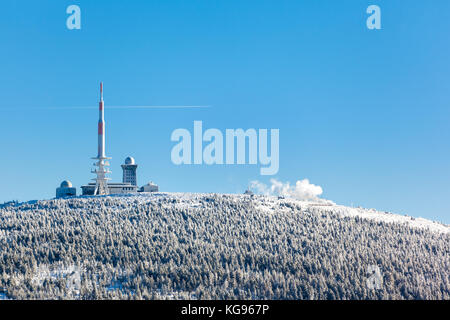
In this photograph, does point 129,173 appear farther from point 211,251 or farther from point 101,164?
point 211,251

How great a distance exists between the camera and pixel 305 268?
1740 inches

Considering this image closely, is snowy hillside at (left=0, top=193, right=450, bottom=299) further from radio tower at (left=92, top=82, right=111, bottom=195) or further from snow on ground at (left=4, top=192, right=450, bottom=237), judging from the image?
radio tower at (left=92, top=82, right=111, bottom=195)

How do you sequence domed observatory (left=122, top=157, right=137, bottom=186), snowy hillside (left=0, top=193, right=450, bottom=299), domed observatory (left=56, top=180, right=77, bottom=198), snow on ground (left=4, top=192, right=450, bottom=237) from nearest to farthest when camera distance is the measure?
snowy hillside (left=0, top=193, right=450, bottom=299) < snow on ground (left=4, top=192, right=450, bottom=237) < domed observatory (left=56, top=180, right=77, bottom=198) < domed observatory (left=122, top=157, right=137, bottom=186)

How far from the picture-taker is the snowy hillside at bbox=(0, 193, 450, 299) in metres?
38.2

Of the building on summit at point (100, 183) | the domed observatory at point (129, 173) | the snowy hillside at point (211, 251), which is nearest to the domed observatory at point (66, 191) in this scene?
the building on summit at point (100, 183)

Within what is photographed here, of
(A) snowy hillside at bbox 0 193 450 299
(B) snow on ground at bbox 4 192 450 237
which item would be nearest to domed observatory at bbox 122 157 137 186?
(B) snow on ground at bbox 4 192 450 237

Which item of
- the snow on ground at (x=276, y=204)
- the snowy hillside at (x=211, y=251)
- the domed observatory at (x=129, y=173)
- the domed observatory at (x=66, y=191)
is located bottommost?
the snowy hillside at (x=211, y=251)

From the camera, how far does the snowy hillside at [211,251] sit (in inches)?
1505

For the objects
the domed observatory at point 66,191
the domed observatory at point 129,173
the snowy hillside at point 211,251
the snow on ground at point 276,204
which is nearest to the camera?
the snowy hillside at point 211,251

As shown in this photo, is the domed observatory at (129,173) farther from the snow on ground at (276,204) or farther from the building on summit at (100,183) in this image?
the snow on ground at (276,204)
